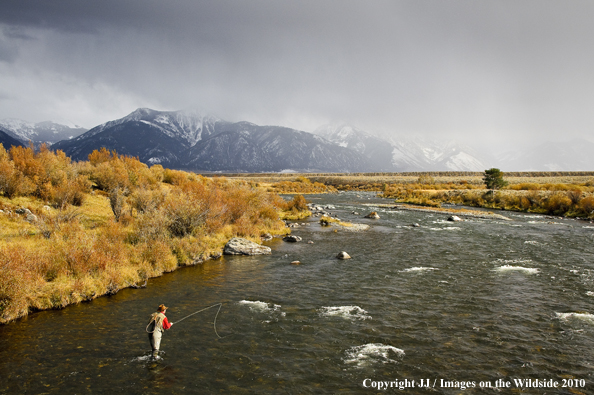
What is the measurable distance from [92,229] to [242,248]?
9.54 metres

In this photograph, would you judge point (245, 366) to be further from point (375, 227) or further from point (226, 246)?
point (375, 227)

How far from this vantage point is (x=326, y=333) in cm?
1045

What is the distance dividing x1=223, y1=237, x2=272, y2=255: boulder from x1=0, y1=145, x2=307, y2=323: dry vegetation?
712 millimetres

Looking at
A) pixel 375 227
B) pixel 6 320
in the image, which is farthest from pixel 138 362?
pixel 375 227

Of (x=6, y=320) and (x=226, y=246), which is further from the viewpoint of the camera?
(x=226, y=246)

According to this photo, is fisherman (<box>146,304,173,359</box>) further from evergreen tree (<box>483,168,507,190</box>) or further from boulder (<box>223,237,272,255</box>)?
evergreen tree (<box>483,168,507,190</box>)

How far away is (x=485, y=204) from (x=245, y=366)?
2372 inches

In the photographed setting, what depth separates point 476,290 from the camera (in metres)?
14.3

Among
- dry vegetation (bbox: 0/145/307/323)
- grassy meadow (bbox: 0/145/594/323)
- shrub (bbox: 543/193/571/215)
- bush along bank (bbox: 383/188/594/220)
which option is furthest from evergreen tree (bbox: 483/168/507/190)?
dry vegetation (bbox: 0/145/307/323)

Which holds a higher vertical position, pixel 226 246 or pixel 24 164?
pixel 24 164

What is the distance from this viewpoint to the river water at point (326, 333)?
26.0ft

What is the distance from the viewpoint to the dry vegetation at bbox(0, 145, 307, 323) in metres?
12.2

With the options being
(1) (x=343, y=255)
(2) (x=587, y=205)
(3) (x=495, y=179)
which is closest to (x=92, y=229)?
(1) (x=343, y=255)

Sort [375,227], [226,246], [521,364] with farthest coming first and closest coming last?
1. [375,227]
2. [226,246]
3. [521,364]
